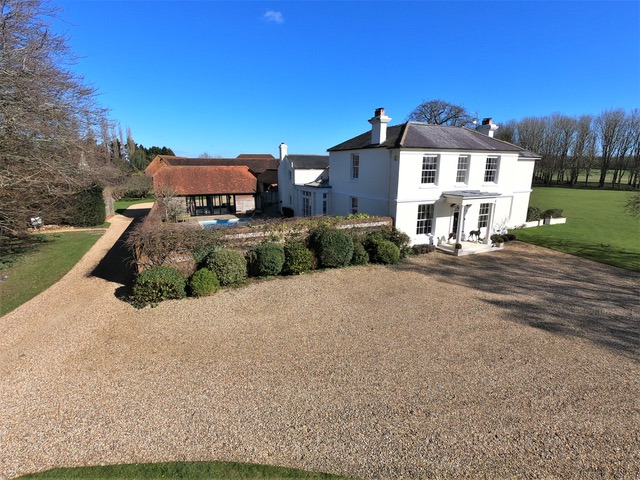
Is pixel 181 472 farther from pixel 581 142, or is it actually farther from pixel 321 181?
pixel 581 142

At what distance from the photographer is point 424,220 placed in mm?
18297

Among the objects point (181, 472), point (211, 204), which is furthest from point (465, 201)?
point (211, 204)

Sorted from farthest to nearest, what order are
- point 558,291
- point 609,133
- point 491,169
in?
point 609,133 → point 491,169 → point 558,291

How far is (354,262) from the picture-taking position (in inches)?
593

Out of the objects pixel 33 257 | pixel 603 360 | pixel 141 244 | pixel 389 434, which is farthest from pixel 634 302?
pixel 33 257

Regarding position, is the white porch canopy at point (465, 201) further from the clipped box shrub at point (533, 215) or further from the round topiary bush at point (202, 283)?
the round topiary bush at point (202, 283)

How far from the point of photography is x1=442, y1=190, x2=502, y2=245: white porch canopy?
57.0 feet

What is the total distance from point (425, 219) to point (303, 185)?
11508 millimetres

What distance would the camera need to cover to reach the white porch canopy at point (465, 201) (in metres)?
17.4

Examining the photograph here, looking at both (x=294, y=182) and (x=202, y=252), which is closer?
(x=202, y=252)

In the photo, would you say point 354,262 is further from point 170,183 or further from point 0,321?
point 170,183

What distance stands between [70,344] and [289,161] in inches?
902

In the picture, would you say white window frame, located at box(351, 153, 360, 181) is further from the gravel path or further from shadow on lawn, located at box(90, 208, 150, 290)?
shadow on lawn, located at box(90, 208, 150, 290)

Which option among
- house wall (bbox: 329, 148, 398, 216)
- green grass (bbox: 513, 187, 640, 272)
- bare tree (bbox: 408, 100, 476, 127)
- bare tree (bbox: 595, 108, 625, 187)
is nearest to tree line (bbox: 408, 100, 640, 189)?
bare tree (bbox: 595, 108, 625, 187)
